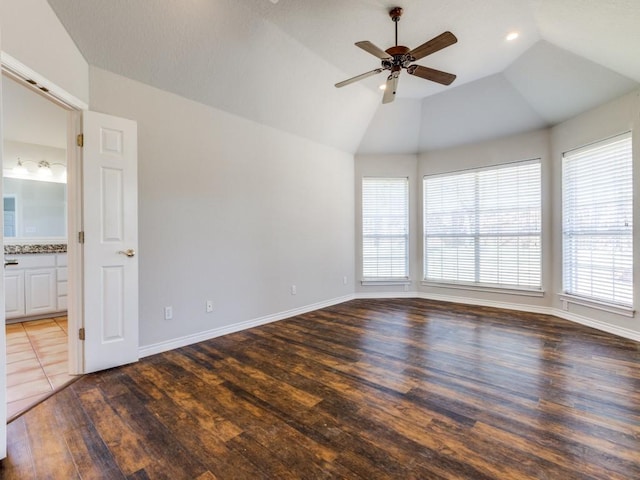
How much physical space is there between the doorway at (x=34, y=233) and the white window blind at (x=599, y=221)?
5.82 meters

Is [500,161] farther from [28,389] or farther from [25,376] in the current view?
[25,376]

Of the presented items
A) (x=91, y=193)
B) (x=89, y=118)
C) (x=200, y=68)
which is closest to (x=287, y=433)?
(x=91, y=193)

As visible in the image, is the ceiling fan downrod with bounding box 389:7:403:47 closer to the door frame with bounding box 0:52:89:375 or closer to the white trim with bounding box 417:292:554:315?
the door frame with bounding box 0:52:89:375

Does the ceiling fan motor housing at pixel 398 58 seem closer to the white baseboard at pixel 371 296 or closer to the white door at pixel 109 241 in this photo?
the white door at pixel 109 241

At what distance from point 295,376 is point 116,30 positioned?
10.5 ft

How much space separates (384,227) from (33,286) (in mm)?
5376

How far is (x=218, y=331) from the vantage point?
3.49 m

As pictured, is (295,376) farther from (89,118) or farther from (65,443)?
(89,118)

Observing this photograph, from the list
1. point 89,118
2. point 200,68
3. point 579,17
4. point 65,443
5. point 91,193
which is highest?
point 579,17

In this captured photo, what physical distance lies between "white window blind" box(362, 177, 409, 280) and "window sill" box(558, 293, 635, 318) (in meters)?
2.34

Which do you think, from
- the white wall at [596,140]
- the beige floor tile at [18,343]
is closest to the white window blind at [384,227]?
the white wall at [596,140]

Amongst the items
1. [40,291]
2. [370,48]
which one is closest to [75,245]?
[40,291]

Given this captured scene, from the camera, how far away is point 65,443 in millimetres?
1699

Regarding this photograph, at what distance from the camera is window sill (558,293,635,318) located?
135 inches
